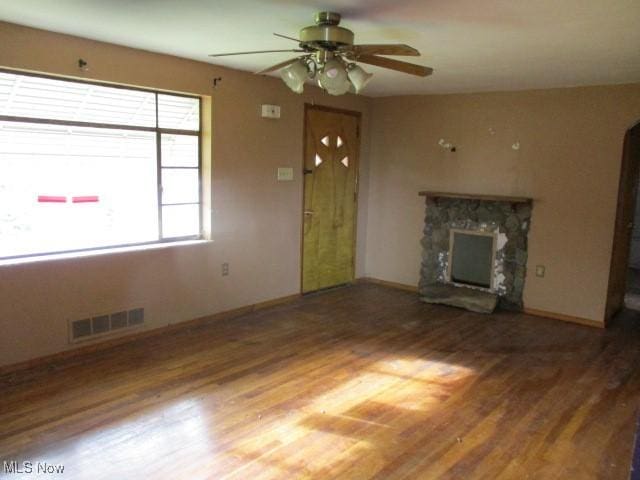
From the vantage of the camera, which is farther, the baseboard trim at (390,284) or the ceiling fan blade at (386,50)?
the baseboard trim at (390,284)

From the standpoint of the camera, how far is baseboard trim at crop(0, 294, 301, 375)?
3508 millimetres

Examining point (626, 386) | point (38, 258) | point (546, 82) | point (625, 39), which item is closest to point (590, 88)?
point (546, 82)

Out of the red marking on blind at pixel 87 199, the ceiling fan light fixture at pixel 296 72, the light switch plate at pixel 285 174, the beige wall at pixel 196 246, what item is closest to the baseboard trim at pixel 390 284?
the beige wall at pixel 196 246

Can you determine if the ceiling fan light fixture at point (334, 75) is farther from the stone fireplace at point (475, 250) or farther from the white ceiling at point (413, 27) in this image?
the stone fireplace at point (475, 250)

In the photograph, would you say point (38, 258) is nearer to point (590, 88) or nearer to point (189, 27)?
point (189, 27)

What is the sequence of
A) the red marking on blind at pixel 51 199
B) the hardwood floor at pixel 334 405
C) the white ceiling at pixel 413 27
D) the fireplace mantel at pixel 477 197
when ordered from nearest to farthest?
the hardwood floor at pixel 334 405 < the white ceiling at pixel 413 27 < the red marking on blind at pixel 51 199 < the fireplace mantel at pixel 477 197

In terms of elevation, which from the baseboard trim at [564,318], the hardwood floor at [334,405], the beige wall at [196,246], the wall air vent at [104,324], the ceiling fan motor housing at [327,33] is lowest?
the hardwood floor at [334,405]

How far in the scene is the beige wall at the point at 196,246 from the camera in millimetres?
3467

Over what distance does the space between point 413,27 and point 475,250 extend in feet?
10.4

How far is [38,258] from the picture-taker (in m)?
3.58

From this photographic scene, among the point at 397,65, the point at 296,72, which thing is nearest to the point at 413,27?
the point at 397,65

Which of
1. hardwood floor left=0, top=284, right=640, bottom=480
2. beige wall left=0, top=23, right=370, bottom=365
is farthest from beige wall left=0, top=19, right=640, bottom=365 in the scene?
hardwood floor left=0, top=284, right=640, bottom=480

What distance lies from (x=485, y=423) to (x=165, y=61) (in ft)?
11.6

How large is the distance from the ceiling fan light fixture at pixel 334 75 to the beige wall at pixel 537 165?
3062 mm
